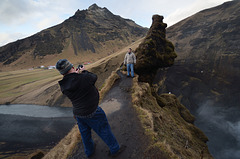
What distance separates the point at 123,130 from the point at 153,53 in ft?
29.9

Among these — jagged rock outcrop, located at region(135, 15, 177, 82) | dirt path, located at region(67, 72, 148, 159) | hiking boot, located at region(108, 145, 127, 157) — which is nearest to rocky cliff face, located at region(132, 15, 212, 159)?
jagged rock outcrop, located at region(135, 15, 177, 82)

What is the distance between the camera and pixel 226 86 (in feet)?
111

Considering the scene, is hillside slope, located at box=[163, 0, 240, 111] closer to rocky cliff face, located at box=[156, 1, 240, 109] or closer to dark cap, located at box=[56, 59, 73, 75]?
rocky cliff face, located at box=[156, 1, 240, 109]

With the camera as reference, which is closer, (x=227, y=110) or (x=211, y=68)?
(x=227, y=110)

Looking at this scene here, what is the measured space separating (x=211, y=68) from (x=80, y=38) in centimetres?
10412

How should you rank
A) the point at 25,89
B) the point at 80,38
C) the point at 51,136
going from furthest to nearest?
1. the point at 80,38
2. the point at 25,89
3. the point at 51,136

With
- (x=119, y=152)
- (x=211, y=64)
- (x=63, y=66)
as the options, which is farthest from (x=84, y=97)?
(x=211, y=64)

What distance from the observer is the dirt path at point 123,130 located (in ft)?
12.6

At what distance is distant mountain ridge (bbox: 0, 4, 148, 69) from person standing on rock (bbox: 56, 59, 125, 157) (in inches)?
4017

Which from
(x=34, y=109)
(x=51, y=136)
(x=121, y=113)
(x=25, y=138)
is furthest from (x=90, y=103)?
(x=34, y=109)

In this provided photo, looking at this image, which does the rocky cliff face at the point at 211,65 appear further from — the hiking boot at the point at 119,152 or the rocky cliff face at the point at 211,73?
the hiking boot at the point at 119,152

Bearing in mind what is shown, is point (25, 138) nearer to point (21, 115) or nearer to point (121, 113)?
point (21, 115)

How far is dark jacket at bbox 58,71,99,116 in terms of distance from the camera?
111 inches

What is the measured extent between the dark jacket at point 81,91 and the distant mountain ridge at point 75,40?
4020 inches
